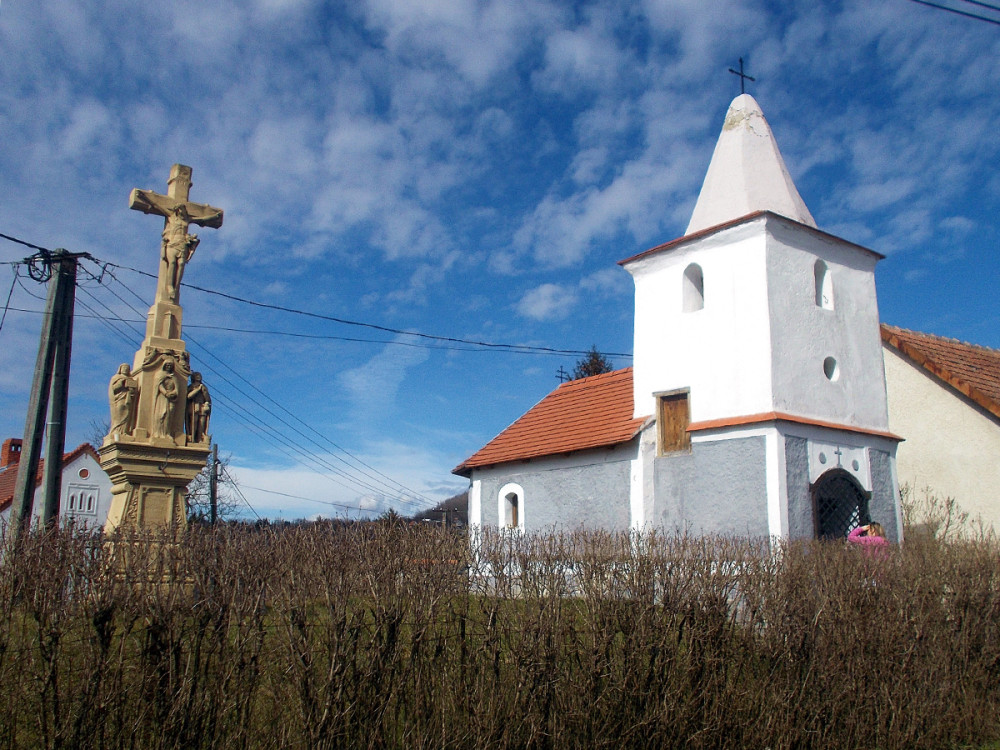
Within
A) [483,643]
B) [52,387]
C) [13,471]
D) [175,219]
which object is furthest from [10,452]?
[483,643]

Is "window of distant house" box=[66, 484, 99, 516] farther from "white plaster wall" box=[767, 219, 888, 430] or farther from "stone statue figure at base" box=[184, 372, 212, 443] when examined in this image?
"white plaster wall" box=[767, 219, 888, 430]

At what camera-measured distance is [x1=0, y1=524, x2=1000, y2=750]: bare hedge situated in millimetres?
4375

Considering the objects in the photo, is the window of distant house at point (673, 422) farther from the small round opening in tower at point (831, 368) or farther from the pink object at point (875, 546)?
the pink object at point (875, 546)

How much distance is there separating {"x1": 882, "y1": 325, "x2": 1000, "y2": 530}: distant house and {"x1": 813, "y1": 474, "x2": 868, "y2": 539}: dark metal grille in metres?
3.85

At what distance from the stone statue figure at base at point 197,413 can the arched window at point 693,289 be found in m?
9.07

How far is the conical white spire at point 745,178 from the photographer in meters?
15.7

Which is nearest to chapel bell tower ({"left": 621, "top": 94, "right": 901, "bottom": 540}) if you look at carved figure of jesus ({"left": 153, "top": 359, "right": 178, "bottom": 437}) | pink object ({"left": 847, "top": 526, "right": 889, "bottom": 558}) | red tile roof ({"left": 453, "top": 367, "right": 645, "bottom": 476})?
red tile roof ({"left": 453, "top": 367, "right": 645, "bottom": 476})

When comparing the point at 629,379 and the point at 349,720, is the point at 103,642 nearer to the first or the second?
the point at 349,720

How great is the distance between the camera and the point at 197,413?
10.3 metres

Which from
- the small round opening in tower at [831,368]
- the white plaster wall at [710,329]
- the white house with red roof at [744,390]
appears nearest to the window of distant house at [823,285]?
the white house with red roof at [744,390]

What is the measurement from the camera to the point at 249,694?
186 inches

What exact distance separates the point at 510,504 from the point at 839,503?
23.1 ft

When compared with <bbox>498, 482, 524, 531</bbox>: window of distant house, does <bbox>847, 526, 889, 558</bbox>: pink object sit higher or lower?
lower

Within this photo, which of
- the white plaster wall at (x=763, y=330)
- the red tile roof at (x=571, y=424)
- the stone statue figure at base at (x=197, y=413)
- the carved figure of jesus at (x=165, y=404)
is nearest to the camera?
the carved figure of jesus at (x=165, y=404)
